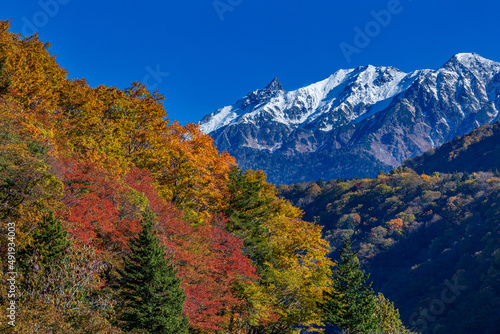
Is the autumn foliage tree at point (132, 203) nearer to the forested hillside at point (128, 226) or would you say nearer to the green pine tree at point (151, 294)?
the forested hillside at point (128, 226)

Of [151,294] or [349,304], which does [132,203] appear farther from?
[349,304]

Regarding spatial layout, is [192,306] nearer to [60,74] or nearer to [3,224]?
[3,224]

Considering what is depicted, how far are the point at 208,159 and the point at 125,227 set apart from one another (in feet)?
39.4

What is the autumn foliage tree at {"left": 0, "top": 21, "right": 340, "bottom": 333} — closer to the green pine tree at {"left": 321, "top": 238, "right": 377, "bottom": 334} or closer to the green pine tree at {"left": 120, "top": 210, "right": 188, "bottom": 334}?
the green pine tree at {"left": 120, "top": 210, "right": 188, "bottom": 334}

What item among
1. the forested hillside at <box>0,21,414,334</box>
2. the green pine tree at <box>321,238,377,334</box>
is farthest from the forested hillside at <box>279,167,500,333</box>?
the forested hillside at <box>0,21,414,334</box>

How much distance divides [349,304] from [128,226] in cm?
2127

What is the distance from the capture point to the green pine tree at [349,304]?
33.9m

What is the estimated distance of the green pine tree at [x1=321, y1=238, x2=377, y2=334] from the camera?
111ft

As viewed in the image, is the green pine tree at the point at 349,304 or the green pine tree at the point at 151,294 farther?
the green pine tree at the point at 349,304

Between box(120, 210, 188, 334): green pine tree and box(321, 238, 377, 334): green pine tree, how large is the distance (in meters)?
17.0

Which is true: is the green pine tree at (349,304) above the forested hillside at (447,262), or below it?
below

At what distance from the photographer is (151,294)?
1994cm

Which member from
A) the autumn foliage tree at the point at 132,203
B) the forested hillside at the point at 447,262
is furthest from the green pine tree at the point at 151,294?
the forested hillside at the point at 447,262

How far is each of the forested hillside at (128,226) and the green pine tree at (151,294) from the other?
72 millimetres
